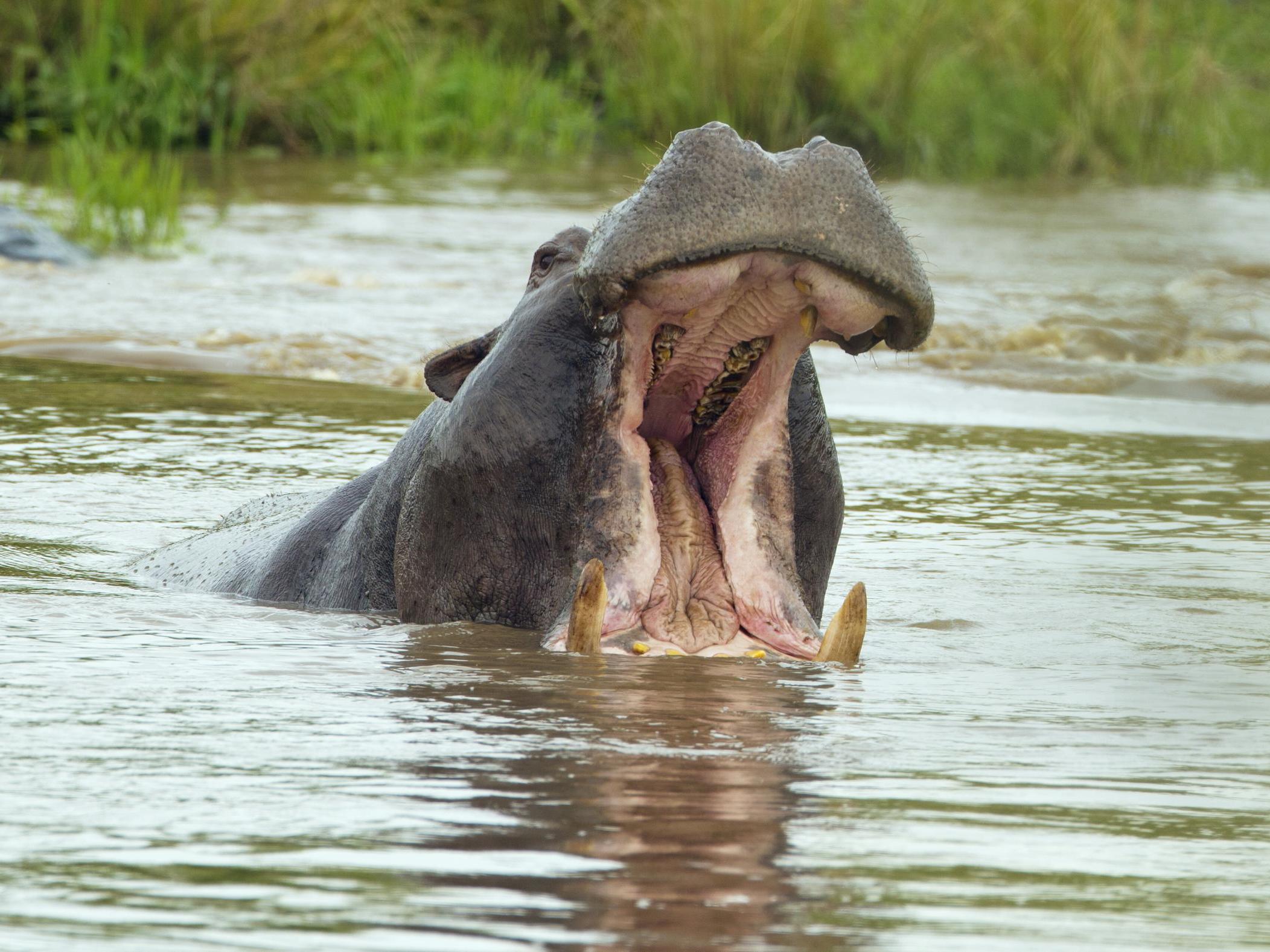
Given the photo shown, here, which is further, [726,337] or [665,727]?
[726,337]

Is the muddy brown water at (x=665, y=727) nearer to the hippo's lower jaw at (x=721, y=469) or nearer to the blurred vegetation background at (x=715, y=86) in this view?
the hippo's lower jaw at (x=721, y=469)

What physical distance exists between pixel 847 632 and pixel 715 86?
40.1 feet

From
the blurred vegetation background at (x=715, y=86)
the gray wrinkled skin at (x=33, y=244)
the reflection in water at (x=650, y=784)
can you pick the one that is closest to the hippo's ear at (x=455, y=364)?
the reflection in water at (x=650, y=784)

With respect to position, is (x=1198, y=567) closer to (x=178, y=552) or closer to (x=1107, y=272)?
(x=178, y=552)

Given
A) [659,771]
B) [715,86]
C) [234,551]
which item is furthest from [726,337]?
[715,86]

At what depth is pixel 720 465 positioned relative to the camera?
3.38 m

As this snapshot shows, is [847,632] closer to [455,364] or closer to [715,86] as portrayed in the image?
[455,364]

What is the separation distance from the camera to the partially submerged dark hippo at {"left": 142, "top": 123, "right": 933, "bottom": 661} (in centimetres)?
301

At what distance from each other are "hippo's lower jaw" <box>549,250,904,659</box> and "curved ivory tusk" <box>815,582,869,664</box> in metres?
0.04

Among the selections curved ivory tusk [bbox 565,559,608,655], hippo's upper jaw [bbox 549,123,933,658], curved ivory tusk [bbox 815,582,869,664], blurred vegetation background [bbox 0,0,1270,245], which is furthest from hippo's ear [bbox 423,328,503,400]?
blurred vegetation background [bbox 0,0,1270,245]

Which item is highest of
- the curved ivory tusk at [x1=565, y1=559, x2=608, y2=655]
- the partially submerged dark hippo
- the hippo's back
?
the partially submerged dark hippo

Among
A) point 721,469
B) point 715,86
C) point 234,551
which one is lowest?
point 234,551

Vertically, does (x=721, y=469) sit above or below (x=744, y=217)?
below

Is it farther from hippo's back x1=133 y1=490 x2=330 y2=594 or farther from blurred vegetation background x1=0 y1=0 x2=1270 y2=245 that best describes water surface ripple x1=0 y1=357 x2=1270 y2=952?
blurred vegetation background x1=0 y1=0 x2=1270 y2=245
